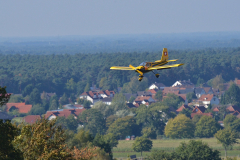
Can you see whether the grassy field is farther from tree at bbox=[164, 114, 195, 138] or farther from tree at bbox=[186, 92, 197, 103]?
tree at bbox=[186, 92, 197, 103]

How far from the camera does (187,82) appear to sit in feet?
565

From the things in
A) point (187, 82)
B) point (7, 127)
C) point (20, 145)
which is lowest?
point (187, 82)

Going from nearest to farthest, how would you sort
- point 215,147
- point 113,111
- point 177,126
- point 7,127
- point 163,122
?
point 7,127
point 215,147
point 177,126
point 163,122
point 113,111

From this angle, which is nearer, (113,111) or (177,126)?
(177,126)

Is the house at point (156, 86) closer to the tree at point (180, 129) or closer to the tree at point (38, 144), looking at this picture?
the tree at point (180, 129)

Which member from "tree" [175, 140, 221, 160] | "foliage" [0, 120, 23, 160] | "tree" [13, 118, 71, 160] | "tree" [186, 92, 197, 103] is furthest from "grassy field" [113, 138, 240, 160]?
"tree" [186, 92, 197, 103]

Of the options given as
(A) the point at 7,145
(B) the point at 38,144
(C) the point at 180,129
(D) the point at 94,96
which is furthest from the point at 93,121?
(A) the point at 7,145

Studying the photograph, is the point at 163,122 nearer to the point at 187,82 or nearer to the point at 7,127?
the point at 7,127

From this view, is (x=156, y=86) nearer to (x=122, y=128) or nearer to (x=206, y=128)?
(x=122, y=128)

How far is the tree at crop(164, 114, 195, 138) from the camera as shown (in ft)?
264

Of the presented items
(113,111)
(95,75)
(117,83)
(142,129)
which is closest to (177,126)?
(142,129)

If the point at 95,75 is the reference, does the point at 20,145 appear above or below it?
above

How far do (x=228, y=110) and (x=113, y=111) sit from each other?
25067mm

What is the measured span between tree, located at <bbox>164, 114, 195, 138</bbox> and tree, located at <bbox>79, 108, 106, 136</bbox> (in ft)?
44.7
